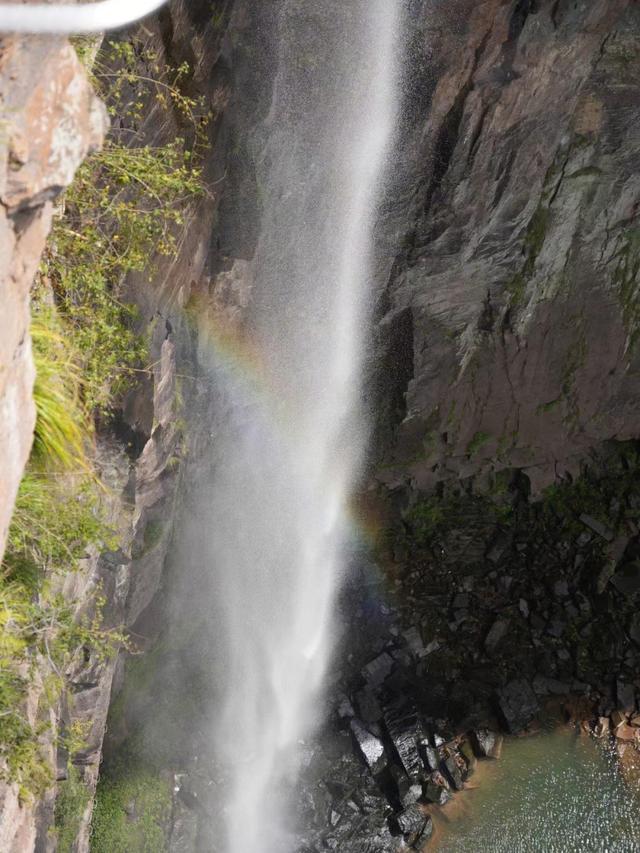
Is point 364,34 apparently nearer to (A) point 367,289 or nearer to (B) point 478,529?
(A) point 367,289

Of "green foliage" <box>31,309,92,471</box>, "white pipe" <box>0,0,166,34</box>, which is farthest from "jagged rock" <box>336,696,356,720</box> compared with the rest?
"white pipe" <box>0,0,166,34</box>

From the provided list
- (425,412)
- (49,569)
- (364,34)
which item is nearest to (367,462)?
(425,412)

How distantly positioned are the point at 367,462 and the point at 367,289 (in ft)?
10.5

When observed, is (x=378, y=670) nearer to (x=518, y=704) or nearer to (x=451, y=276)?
(x=518, y=704)

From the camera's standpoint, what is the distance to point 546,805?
1045 centimetres

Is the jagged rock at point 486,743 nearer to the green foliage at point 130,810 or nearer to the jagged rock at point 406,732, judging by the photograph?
the jagged rock at point 406,732

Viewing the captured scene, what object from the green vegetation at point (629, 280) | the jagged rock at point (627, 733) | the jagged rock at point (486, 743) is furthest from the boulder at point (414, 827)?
the green vegetation at point (629, 280)

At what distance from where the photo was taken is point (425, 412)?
11719 millimetres

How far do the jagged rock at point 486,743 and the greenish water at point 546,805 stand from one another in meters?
0.12

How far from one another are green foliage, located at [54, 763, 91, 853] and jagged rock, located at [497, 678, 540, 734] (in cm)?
638

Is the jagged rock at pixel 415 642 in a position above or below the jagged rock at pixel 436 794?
above

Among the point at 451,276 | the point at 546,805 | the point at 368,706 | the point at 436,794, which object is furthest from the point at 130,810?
the point at 451,276

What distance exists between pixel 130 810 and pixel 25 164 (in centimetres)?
847

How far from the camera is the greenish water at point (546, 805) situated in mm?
10062
